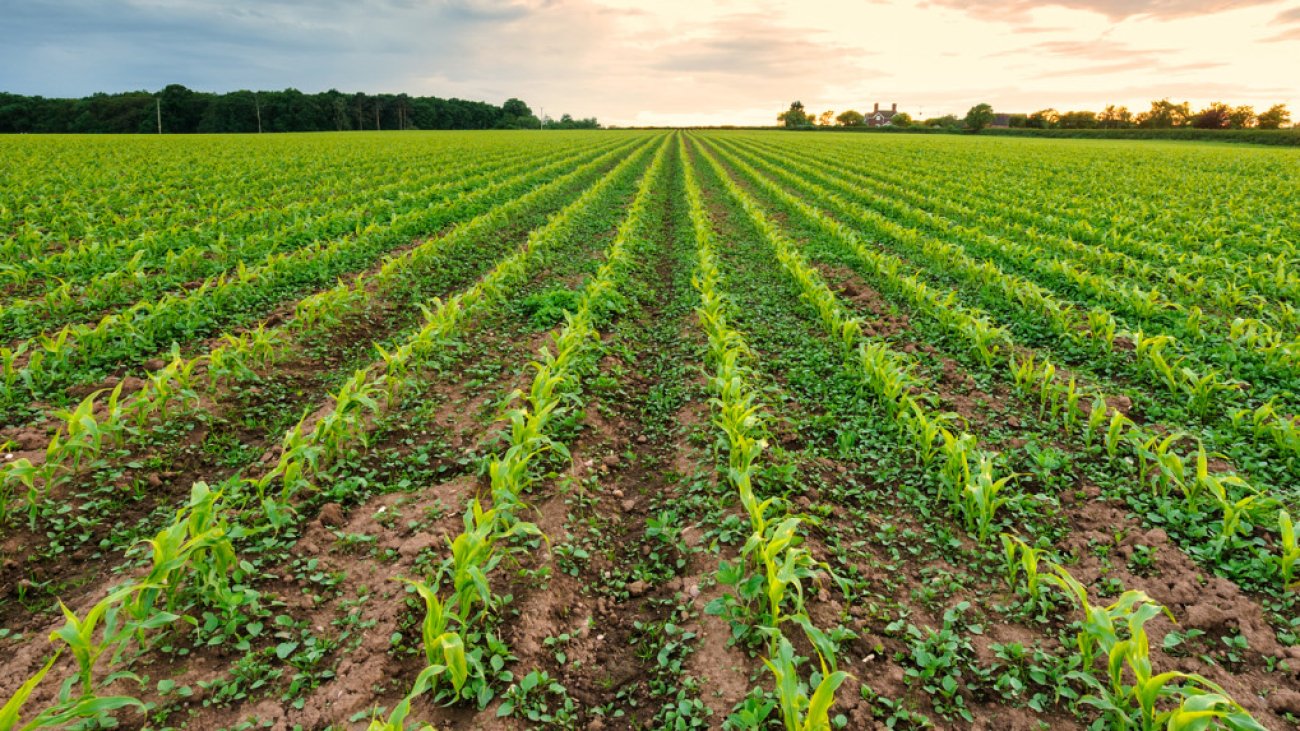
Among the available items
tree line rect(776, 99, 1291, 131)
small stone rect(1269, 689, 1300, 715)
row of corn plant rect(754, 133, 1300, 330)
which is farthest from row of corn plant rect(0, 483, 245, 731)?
tree line rect(776, 99, 1291, 131)

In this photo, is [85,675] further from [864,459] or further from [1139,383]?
[1139,383]

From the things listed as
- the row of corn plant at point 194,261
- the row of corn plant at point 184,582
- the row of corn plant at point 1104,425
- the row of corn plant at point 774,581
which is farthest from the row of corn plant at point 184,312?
the row of corn plant at point 1104,425

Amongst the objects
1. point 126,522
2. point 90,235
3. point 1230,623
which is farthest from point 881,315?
point 90,235

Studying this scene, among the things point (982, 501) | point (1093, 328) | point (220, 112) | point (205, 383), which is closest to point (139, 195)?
point (205, 383)

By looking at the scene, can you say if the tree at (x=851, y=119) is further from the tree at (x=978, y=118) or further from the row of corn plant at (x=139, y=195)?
the row of corn plant at (x=139, y=195)

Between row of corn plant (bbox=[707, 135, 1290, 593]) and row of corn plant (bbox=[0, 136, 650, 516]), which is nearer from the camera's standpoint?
row of corn plant (bbox=[707, 135, 1290, 593])

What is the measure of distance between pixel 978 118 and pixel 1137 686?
4144 inches

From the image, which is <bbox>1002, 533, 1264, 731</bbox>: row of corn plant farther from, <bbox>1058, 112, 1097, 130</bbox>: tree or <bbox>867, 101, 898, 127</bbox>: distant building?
<bbox>867, 101, 898, 127</bbox>: distant building

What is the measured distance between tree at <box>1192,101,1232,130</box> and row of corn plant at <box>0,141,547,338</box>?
324 ft

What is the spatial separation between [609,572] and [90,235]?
1233 cm

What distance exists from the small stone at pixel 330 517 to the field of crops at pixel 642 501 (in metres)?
0.02

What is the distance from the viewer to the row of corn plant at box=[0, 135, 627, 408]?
5.62 meters

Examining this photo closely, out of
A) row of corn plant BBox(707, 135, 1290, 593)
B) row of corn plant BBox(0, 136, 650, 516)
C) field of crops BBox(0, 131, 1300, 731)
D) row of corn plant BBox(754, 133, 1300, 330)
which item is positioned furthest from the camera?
row of corn plant BBox(754, 133, 1300, 330)

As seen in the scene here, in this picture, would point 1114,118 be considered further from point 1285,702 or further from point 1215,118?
point 1285,702
